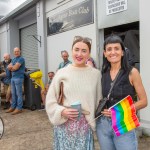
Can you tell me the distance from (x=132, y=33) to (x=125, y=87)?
152 inches

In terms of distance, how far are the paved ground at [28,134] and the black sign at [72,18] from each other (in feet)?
9.15

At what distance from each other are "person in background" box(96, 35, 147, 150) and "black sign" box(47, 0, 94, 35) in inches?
198

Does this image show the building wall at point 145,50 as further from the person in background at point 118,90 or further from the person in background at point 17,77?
the person in background at point 17,77

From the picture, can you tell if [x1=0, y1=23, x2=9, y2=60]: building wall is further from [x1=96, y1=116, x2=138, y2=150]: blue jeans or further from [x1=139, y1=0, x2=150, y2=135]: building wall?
[x1=96, y1=116, x2=138, y2=150]: blue jeans

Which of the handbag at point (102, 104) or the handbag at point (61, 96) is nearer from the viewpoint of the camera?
the handbag at point (102, 104)

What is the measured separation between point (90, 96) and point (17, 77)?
5680 mm

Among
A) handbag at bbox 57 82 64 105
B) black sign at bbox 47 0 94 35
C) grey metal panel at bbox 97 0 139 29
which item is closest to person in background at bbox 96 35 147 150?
handbag at bbox 57 82 64 105

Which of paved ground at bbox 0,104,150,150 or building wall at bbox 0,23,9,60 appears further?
building wall at bbox 0,23,9,60

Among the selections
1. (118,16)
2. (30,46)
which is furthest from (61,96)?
(30,46)

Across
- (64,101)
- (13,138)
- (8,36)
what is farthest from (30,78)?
(8,36)

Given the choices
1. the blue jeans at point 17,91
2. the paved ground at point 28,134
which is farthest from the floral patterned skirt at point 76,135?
the blue jeans at point 17,91

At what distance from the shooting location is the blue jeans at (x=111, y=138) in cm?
223

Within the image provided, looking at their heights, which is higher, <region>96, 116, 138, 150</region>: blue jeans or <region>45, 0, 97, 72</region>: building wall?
<region>45, 0, 97, 72</region>: building wall

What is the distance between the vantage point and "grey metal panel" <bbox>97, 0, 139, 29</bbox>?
18.4 feet
